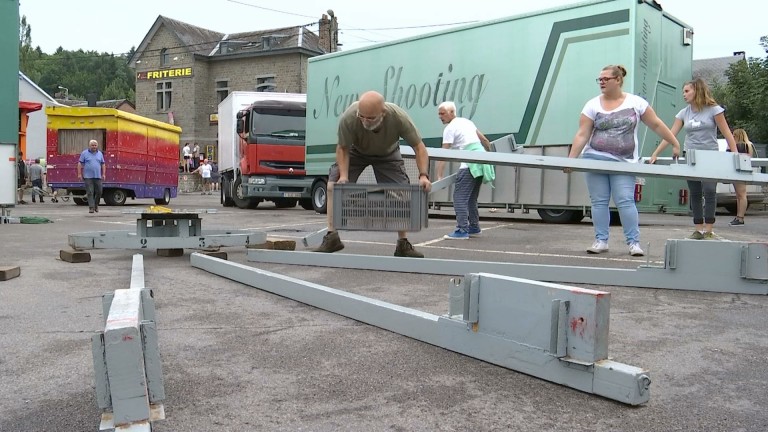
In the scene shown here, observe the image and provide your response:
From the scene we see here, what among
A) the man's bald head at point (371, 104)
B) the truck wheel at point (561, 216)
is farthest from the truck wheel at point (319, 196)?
the man's bald head at point (371, 104)

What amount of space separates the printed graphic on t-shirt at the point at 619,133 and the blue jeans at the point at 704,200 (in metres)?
1.51

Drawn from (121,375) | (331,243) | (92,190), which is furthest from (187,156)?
(121,375)

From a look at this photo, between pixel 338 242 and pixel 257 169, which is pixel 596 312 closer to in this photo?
pixel 338 242

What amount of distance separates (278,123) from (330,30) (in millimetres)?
28343

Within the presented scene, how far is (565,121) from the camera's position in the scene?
36.7ft

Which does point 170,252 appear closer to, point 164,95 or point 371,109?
point 371,109

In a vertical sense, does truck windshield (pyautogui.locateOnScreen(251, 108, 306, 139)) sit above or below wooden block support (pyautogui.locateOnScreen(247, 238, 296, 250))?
above

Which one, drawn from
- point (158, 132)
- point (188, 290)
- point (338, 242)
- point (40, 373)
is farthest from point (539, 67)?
point (158, 132)

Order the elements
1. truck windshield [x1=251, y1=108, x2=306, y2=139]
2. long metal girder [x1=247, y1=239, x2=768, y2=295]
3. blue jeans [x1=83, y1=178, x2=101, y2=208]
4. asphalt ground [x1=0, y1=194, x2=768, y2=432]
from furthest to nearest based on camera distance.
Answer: truck windshield [x1=251, y1=108, x2=306, y2=139] → blue jeans [x1=83, y1=178, x2=101, y2=208] → long metal girder [x1=247, y1=239, x2=768, y2=295] → asphalt ground [x1=0, y1=194, x2=768, y2=432]

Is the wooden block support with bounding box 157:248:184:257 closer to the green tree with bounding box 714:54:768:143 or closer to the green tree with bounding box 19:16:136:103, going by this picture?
the green tree with bounding box 714:54:768:143

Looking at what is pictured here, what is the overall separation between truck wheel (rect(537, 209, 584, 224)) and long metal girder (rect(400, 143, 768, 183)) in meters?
6.55

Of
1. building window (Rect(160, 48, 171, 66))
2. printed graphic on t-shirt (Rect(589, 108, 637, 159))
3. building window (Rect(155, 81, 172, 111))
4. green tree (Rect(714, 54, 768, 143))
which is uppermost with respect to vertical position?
building window (Rect(160, 48, 171, 66))

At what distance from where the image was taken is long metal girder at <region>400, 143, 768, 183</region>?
5.01 meters

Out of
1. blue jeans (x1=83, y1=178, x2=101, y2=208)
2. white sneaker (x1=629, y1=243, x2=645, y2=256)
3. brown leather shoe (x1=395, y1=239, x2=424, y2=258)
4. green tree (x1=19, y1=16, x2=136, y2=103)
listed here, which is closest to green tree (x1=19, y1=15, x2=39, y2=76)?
green tree (x1=19, y1=16, x2=136, y2=103)
